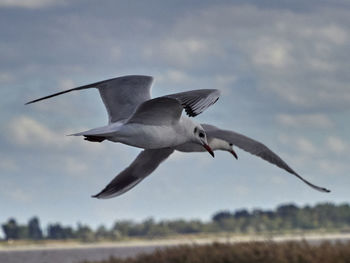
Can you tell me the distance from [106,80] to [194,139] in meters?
2.29

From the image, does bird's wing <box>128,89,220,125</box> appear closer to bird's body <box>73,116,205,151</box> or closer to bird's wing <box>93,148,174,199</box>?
bird's body <box>73,116,205,151</box>

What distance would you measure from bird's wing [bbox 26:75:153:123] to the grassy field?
10.5 meters

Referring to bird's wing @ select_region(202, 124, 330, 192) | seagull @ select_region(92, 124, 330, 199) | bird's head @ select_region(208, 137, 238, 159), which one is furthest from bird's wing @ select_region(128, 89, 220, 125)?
bird's head @ select_region(208, 137, 238, 159)

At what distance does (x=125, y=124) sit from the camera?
11914 mm

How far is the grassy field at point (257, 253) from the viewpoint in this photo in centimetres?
2284

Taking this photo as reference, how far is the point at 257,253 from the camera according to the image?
82.2ft

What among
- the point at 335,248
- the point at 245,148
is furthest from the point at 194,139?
the point at 335,248

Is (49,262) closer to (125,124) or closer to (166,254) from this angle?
(166,254)

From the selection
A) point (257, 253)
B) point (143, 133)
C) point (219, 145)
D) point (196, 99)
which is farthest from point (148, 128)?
point (257, 253)

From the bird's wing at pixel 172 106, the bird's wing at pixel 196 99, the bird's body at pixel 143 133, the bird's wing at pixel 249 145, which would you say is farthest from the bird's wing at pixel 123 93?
the bird's wing at pixel 249 145

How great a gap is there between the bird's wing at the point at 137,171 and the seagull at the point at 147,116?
1886 millimetres

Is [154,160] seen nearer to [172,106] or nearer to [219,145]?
[219,145]

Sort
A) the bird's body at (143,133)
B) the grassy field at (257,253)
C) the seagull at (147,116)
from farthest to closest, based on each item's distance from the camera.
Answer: the grassy field at (257,253)
the bird's body at (143,133)
the seagull at (147,116)

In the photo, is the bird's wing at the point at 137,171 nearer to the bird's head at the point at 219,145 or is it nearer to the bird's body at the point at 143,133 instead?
the bird's head at the point at 219,145
